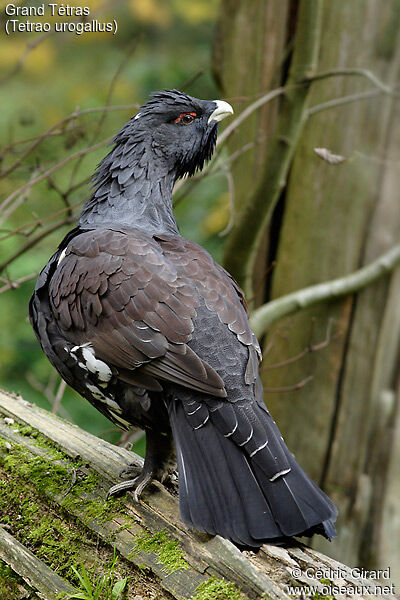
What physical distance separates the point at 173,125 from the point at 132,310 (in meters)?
1.32

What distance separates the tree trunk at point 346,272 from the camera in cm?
478

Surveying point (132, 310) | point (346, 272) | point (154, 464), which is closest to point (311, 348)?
point (346, 272)

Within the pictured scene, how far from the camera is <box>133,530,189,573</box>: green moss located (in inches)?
95.6

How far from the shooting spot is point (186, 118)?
3541 mm

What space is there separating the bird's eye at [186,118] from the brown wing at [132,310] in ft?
3.05

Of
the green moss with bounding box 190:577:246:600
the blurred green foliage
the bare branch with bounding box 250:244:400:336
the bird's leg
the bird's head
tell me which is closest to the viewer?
the green moss with bounding box 190:577:246:600

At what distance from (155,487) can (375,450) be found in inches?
112

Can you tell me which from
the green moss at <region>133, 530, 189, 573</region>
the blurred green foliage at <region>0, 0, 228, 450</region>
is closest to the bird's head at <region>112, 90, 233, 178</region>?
the blurred green foliage at <region>0, 0, 228, 450</region>

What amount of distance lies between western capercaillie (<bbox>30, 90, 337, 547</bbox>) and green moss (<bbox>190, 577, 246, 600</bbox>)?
0.50 ft

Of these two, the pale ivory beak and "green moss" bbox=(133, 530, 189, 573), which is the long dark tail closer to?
"green moss" bbox=(133, 530, 189, 573)

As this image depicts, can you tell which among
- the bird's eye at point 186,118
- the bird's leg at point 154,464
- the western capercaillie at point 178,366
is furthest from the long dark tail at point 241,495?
the bird's eye at point 186,118

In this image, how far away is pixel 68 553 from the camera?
267cm

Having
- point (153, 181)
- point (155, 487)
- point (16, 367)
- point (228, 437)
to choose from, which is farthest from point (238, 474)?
point (16, 367)

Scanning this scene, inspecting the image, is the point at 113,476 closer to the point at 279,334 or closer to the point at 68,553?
the point at 68,553
